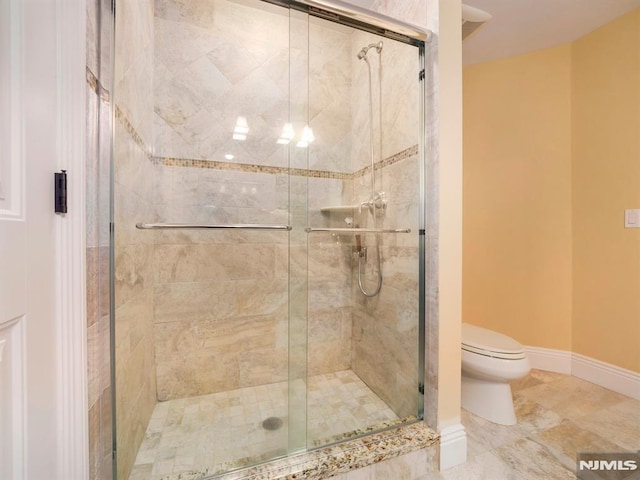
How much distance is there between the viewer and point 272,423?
1.31 metres

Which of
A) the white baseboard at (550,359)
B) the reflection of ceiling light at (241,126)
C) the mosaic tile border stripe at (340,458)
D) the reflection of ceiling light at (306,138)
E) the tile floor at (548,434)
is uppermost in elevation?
the reflection of ceiling light at (241,126)

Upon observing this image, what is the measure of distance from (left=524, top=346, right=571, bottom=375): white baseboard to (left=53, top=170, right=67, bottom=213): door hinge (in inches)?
108

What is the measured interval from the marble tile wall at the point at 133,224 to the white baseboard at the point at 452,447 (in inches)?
47.5

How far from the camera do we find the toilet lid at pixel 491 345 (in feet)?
4.56

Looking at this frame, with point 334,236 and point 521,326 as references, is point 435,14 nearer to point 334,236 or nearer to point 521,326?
point 334,236

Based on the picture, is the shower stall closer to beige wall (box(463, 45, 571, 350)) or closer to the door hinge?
the door hinge

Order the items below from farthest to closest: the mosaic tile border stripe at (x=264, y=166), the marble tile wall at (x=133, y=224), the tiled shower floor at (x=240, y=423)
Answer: the mosaic tile border stripe at (x=264, y=166) → the tiled shower floor at (x=240, y=423) → the marble tile wall at (x=133, y=224)

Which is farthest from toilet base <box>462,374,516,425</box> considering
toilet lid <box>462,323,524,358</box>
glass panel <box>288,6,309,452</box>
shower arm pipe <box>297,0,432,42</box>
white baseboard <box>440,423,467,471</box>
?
shower arm pipe <box>297,0,432,42</box>

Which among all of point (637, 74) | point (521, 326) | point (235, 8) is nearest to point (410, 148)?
point (235, 8)

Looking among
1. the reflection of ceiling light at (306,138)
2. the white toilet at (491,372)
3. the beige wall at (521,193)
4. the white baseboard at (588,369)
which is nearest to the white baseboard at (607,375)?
the white baseboard at (588,369)

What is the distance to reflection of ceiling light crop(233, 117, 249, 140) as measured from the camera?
1692mm

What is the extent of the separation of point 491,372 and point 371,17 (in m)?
1.77

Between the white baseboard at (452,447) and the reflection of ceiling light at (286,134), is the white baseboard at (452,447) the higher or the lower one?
the lower one

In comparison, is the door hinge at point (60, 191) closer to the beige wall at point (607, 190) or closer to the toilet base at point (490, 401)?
the toilet base at point (490, 401)
